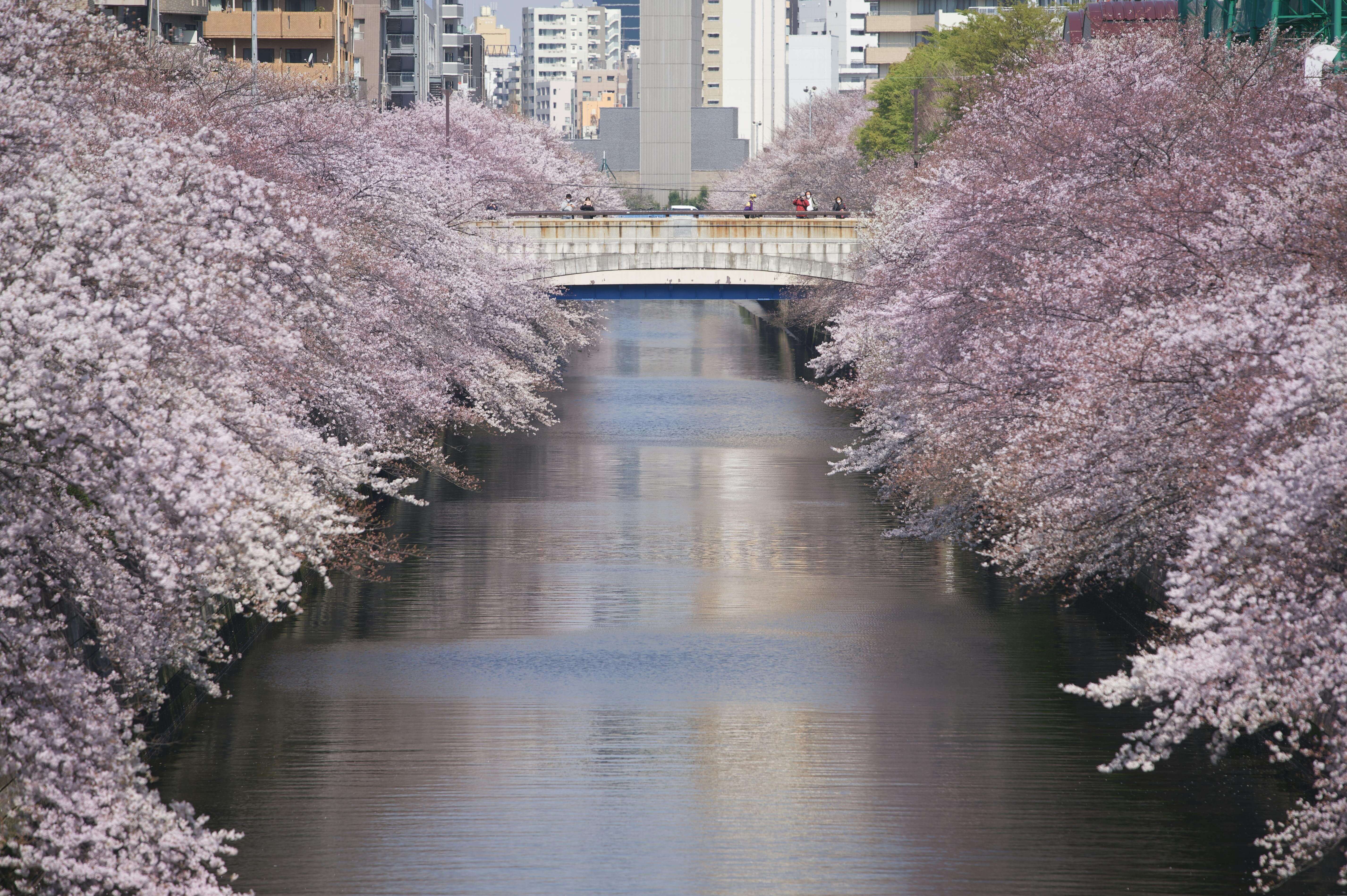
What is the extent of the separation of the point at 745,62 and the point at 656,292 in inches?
5348

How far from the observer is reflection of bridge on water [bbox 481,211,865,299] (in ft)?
170

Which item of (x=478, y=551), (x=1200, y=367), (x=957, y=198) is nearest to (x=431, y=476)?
(x=478, y=551)

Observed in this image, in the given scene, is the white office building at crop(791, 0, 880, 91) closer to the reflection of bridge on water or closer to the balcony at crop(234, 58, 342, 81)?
the balcony at crop(234, 58, 342, 81)

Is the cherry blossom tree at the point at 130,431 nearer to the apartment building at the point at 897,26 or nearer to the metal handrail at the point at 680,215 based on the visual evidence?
the metal handrail at the point at 680,215

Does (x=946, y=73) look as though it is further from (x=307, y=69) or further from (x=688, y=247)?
(x=307, y=69)

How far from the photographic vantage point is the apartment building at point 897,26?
112m

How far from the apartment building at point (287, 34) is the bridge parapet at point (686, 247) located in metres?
20.6

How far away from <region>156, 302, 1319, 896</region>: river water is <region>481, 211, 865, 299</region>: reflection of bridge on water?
20482mm

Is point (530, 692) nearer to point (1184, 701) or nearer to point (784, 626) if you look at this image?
point (784, 626)

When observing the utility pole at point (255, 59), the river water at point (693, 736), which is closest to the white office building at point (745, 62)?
the utility pole at point (255, 59)

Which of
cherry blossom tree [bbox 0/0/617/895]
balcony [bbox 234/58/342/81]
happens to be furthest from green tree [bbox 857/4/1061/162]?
cherry blossom tree [bbox 0/0/617/895]

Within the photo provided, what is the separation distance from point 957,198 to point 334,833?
1821 cm

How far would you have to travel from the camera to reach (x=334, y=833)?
50.1 ft

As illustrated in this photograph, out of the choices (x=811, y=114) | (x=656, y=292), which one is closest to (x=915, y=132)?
(x=656, y=292)
